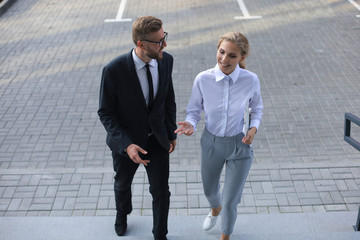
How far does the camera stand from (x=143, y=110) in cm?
304

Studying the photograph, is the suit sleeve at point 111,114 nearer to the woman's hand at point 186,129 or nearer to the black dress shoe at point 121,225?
the woman's hand at point 186,129

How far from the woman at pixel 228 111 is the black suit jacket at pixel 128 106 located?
8.4 inches

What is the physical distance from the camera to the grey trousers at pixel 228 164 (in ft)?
10.3

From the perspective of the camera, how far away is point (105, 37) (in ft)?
28.9

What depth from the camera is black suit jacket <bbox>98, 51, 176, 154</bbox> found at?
293cm

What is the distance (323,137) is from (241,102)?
275cm

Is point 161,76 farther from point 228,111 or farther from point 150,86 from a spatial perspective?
point 228,111

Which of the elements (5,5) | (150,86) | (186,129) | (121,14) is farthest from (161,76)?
(5,5)

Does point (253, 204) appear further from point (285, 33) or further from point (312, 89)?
point (285, 33)

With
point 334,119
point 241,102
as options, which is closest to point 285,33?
point 334,119

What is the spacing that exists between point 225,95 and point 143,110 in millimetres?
611

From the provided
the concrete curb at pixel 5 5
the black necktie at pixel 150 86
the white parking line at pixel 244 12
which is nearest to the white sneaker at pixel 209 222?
the black necktie at pixel 150 86

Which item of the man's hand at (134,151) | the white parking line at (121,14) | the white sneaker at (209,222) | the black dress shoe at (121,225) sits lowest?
the white parking line at (121,14)

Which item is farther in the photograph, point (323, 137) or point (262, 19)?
point (262, 19)
